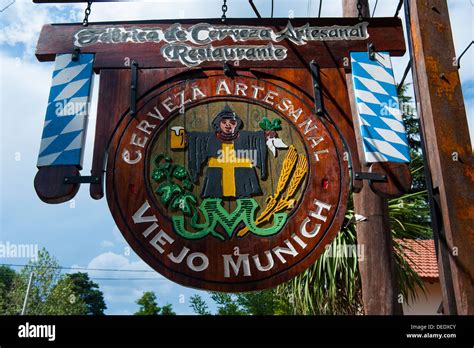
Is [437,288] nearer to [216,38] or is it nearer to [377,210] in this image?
[377,210]

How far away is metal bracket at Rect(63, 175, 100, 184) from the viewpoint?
2820 millimetres

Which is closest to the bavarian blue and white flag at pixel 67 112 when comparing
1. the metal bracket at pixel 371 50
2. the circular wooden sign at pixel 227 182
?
the circular wooden sign at pixel 227 182

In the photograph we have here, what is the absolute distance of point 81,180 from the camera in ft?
9.28

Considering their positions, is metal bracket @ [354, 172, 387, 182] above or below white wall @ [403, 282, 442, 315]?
above

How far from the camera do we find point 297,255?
272cm

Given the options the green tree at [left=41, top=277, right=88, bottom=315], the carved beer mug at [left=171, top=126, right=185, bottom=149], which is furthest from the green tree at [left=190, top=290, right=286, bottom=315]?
the green tree at [left=41, top=277, right=88, bottom=315]

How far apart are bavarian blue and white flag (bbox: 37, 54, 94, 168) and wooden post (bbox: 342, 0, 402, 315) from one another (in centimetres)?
243

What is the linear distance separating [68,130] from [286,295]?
6596 mm

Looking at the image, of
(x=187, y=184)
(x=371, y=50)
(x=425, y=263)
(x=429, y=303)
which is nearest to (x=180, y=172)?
(x=187, y=184)

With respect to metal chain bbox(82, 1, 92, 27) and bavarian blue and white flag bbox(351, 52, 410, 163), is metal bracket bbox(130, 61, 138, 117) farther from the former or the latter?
bavarian blue and white flag bbox(351, 52, 410, 163)

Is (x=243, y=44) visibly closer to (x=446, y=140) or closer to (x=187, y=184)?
(x=187, y=184)
